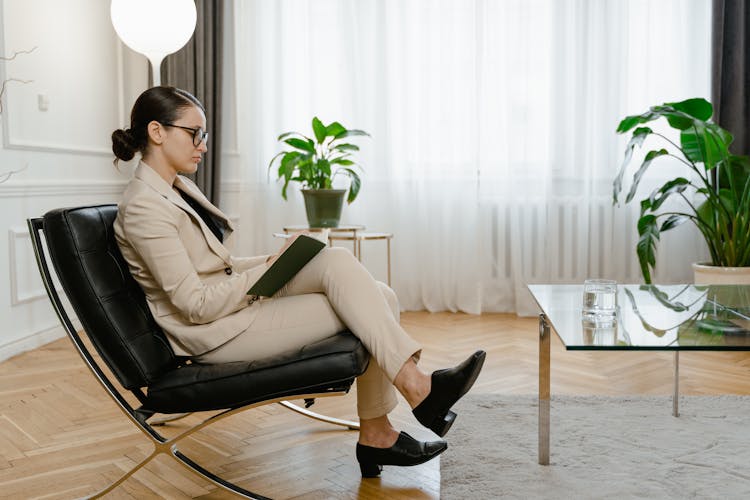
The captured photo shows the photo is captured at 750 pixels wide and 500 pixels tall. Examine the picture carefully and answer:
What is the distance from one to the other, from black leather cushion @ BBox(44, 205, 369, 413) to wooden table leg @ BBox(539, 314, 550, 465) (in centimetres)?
50

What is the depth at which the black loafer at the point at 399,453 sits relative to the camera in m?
2.07

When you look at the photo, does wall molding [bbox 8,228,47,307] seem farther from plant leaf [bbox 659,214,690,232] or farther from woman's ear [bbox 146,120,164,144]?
plant leaf [bbox 659,214,690,232]

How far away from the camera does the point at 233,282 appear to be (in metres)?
1.98

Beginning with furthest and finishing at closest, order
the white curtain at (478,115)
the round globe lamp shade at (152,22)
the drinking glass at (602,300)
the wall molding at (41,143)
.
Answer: the white curtain at (478,115) → the round globe lamp shade at (152,22) → the wall molding at (41,143) → the drinking glass at (602,300)

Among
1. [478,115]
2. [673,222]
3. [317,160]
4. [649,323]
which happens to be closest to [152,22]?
[317,160]

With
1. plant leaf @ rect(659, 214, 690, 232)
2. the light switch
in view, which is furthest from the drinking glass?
the light switch

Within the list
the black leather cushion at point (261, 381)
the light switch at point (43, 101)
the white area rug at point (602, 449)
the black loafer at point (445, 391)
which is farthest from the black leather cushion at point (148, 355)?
the light switch at point (43, 101)

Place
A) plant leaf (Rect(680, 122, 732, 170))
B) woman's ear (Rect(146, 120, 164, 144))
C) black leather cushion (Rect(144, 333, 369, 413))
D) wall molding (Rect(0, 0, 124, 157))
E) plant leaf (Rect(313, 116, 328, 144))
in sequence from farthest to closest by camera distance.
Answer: plant leaf (Rect(313, 116, 328, 144)) < plant leaf (Rect(680, 122, 732, 170)) < wall molding (Rect(0, 0, 124, 157)) < woman's ear (Rect(146, 120, 164, 144)) < black leather cushion (Rect(144, 333, 369, 413))

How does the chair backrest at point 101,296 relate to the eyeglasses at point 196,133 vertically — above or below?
below

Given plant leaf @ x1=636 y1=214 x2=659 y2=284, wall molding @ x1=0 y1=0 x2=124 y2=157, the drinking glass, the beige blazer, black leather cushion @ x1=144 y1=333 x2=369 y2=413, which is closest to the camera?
black leather cushion @ x1=144 y1=333 x2=369 y2=413

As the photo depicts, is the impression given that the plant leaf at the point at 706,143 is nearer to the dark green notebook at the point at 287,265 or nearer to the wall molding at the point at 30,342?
the dark green notebook at the point at 287,265

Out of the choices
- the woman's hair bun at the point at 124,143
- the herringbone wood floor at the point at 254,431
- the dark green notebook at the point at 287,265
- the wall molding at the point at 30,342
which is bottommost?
the herringbone wood floor at the point at 254,431

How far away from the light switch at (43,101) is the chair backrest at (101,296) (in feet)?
6.66

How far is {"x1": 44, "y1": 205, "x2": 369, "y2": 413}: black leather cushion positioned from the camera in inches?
71.2
